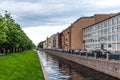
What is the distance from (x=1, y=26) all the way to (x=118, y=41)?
34.0m

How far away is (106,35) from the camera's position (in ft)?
324

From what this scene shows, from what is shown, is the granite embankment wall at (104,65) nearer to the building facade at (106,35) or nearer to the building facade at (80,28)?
the building facade at (106,35)

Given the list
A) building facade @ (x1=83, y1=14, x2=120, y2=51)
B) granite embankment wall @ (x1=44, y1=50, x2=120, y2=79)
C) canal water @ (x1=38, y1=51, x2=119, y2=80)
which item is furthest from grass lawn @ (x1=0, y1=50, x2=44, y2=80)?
building facade @ (x1=83, y1=14, x2=120, y2=51)

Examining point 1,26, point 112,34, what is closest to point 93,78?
point 1,26

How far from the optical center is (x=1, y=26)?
68.8m

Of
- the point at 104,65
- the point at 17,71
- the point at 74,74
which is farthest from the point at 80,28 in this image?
the point at 17,71

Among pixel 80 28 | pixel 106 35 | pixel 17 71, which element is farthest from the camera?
pixel 80 28

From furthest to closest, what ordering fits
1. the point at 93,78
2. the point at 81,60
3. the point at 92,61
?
the point at 81,60
the point at 92,61
the point at 93,78

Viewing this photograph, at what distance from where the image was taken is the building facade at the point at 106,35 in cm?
8837

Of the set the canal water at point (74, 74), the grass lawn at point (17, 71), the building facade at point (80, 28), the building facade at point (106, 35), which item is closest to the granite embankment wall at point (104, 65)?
the canal water at point (74, 74)

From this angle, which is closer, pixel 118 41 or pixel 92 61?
pixel 92 61

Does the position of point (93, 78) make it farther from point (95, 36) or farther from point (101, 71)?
point (95, 36)

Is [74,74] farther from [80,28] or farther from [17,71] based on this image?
[80,28]

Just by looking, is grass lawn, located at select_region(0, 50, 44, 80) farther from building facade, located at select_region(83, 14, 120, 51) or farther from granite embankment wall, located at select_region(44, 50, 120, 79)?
building facade, located at select_region(83, 14, 120, 51)
